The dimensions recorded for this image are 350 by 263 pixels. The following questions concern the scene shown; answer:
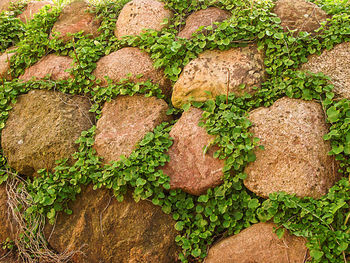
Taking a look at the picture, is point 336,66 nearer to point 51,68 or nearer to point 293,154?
point 293,154

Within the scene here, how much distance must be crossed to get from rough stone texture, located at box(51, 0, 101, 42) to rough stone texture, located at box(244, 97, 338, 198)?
232 centimetres

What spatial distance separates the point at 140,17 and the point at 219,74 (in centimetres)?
125

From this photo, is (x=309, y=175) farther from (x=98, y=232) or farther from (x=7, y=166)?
(x=7, y=166)

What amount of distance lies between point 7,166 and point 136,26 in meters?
2.04

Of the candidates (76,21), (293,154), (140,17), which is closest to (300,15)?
(293,154)

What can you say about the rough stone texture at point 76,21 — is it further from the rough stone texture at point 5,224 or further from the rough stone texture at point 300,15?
the rough stone texture at point 300,15

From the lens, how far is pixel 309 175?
244 centimetres

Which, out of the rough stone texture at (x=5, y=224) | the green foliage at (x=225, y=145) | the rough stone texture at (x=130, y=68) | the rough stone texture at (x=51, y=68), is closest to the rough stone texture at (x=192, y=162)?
the green foliage at (x=225, y=145)

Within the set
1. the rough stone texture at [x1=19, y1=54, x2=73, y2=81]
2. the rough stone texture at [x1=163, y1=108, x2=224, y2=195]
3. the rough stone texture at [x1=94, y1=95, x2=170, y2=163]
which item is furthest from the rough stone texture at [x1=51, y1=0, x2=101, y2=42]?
the rough stone texture at [x1=163, y1=108, x2=224, y2=195]

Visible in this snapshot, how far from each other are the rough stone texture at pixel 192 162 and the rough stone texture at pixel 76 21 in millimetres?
1780

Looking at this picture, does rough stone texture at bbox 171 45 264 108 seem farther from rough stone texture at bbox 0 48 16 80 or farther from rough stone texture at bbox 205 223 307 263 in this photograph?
rough stone texture at bbox 0 48 16 80

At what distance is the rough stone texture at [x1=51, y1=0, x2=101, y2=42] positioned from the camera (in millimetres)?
3812

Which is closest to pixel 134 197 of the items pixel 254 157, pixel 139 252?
pixel 139 252

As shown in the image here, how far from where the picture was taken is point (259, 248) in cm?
246
